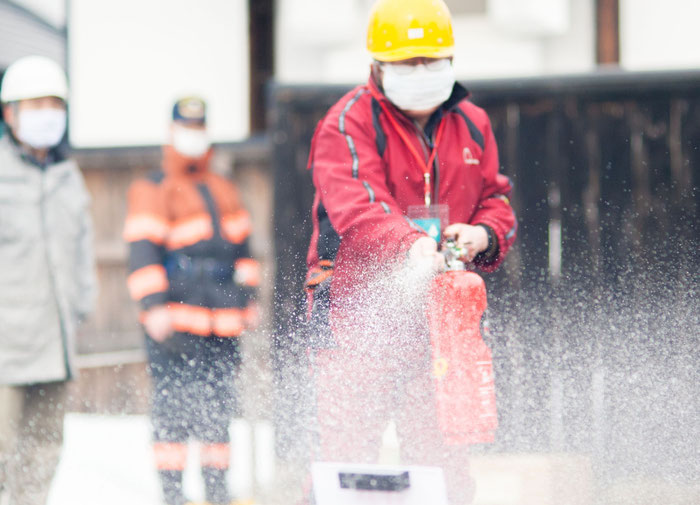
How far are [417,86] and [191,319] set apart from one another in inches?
68.9

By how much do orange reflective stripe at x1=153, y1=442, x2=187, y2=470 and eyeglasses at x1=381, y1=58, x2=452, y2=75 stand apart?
1986mm

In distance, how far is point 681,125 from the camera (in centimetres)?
471

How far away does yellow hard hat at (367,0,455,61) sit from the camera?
298 centimetres

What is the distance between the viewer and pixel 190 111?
471cm

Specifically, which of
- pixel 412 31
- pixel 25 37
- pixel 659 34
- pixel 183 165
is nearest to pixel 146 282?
pixel 183 165

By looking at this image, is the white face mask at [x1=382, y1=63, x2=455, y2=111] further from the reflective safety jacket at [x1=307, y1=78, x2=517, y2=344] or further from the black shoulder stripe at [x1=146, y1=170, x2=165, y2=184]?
the black shoulder stripe at [x1=146, y1=170, x2=165, y2=184]

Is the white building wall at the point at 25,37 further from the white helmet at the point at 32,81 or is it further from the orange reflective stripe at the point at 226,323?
the orange reflective stripe at the point at 226,323

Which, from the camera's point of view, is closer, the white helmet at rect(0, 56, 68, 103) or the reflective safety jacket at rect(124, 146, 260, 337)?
the white helmet at rect(0, 56, 68, 103)

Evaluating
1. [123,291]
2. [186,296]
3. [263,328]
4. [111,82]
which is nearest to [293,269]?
[186,296]

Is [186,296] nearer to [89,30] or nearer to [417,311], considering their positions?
[417,311]

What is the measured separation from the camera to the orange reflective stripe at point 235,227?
4.52 meters

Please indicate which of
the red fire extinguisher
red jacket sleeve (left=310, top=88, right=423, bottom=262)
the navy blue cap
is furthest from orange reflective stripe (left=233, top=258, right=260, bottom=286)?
the red fire extinguisher

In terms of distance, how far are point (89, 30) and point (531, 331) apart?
4.32 m

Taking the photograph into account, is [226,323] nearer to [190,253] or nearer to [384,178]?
[190,253]
